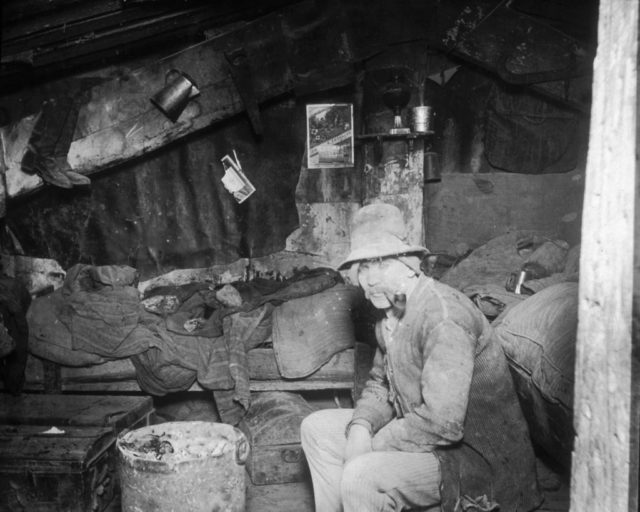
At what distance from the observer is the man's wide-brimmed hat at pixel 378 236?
2.76 m

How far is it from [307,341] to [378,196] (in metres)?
1.65

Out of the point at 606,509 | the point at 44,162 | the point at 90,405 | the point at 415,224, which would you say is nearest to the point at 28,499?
the point at 90,405

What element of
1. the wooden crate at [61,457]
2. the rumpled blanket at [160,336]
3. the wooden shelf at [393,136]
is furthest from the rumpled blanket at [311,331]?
the wooden shelf at [393,136]

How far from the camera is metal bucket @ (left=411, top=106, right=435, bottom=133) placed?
5.14 m

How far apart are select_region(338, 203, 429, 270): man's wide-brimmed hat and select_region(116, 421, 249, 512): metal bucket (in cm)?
122

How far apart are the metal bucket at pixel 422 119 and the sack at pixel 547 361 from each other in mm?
2408

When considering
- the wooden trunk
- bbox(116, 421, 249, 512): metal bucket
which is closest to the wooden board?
the wooden trunk

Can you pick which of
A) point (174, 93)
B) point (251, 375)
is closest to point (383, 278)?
point (251, 375)

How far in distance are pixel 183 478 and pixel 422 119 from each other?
3.70 metres

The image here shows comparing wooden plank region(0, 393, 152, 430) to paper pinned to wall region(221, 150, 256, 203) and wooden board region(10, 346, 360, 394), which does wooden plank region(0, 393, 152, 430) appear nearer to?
wooden board region(10, 346, 360, 394)

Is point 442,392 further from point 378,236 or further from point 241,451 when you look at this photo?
point 241,451

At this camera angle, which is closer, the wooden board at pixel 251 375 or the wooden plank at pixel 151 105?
the wooden board at pixel 251 375

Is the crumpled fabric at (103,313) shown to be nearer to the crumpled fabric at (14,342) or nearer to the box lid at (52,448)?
the crumpled fabric at (14,342)

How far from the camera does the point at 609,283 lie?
1.54m
